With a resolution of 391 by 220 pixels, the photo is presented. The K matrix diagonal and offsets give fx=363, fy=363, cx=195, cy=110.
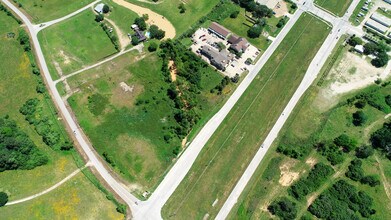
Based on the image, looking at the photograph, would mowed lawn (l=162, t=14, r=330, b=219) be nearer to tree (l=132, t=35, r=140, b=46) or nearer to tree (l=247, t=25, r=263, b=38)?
tree (l=247, t=25, r=263, b=38)

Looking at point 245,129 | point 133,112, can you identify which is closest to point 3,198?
point 133,112

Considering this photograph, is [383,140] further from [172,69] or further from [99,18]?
[99,18]

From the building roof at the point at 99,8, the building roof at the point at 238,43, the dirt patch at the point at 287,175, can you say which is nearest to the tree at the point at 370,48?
the building roof at the point at 238,43

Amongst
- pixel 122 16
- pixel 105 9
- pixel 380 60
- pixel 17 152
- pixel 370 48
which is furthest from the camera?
pixel 122 16

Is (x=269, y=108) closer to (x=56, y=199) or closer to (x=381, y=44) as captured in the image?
(x=381, y=44)

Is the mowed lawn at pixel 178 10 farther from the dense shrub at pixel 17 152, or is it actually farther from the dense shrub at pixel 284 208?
the dense shrub at pixel 284 208

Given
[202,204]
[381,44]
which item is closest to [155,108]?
[202,204]

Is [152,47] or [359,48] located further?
[359,48]
